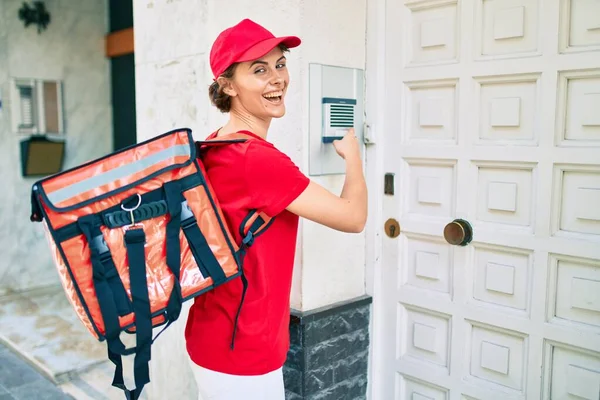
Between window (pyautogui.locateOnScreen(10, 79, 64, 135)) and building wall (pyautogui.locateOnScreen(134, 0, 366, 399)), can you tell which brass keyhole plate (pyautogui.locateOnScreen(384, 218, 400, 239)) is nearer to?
building wall (pyautogui.locateOnScreen(134, 0, 366, 399))

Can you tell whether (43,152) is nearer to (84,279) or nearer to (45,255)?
(45,255)

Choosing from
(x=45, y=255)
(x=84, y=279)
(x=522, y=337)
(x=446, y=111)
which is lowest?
(x=45, y=255)

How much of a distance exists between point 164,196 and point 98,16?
5.39m

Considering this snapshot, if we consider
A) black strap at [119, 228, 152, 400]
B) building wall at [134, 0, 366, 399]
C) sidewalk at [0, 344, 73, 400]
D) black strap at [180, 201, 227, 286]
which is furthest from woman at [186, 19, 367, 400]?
sidewalk at [0, 344, 73, 400]

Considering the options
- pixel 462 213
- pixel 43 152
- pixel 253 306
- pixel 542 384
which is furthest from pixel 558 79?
pixel 43 152

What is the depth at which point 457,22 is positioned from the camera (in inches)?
94.6

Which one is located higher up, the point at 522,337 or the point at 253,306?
the point at 253,306

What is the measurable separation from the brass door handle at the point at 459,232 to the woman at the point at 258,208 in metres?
0.73

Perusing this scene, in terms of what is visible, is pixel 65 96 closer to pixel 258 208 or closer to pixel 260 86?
pixel 260 86

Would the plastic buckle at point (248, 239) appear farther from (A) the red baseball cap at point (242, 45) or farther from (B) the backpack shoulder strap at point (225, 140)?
(A) the red baseball cap at point (242, 45)

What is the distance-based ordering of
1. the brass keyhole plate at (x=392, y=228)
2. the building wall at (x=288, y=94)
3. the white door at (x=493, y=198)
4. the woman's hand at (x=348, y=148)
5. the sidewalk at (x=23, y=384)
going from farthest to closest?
the sidewalk at (x=23, y=384) → the brass keyhole plate at (x=392, y=228) → the building wall at (x=288, y=94) → the white door at (x=493, y=198) → the woman's hand at (x=348, y=148)

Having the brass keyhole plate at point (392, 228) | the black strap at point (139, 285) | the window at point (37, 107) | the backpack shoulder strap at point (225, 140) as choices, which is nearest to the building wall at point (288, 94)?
the brass keyhole plate at point (392, 228)

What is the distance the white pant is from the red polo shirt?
22 mm

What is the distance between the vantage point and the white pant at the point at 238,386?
5.90ft
